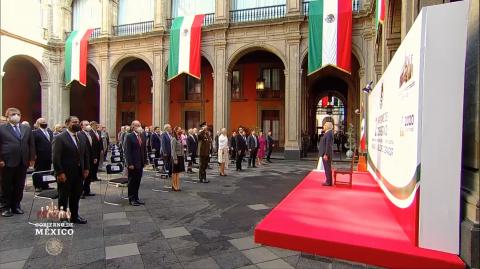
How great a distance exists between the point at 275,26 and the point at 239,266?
16.4m

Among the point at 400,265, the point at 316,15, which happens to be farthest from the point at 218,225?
the point at 316,15

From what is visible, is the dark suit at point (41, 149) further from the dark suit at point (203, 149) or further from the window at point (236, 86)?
the window at point (236, 86)

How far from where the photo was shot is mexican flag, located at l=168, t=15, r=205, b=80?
61.5 ft

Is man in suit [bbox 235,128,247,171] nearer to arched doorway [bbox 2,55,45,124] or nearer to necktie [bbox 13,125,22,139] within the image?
necktie [bbox 13,125,22,139]

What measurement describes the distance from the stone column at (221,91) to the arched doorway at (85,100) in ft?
43.7

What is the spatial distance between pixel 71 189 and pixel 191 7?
1834cm

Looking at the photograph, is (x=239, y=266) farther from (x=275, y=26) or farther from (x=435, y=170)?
(x=275, y=26)

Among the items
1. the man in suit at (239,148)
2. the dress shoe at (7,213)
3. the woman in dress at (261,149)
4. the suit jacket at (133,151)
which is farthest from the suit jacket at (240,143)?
the dress shoe at (7,213)

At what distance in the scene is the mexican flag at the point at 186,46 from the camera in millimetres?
18750

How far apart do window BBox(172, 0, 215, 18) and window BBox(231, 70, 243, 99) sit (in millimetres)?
4720

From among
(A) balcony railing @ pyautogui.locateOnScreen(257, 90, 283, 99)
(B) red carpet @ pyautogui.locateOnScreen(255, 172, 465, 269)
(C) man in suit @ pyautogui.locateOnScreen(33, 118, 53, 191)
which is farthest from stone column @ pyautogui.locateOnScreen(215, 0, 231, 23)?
(B) red carpet @ pyautogui.locateOnScreen(255, 172, 465, 269)

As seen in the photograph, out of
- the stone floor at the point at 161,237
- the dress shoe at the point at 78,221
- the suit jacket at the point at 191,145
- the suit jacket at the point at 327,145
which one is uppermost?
the suit jacket at the point at 327,145

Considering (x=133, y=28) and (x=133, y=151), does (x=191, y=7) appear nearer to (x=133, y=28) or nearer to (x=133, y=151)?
(x=133, y=28)

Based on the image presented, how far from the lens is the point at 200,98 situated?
79.1 ft
